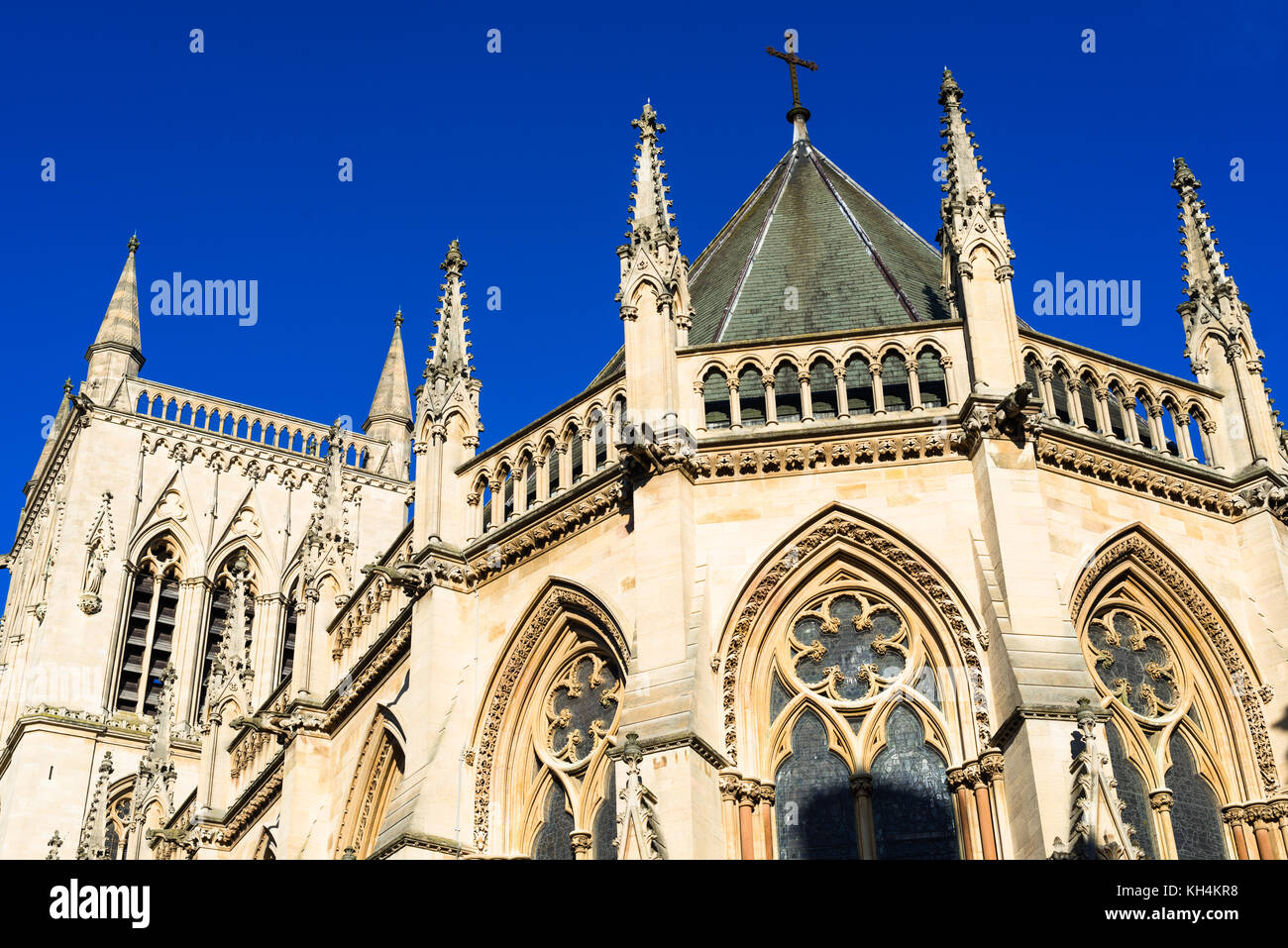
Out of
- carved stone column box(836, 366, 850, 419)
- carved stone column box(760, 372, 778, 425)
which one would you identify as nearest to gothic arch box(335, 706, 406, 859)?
carved stone column box(760, 372, 778, 425)

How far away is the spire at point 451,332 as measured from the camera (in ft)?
74.2

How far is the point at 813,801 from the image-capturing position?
17.4 metres

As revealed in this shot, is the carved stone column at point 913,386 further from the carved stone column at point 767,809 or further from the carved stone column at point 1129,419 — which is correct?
the carved stone column at point 767,809

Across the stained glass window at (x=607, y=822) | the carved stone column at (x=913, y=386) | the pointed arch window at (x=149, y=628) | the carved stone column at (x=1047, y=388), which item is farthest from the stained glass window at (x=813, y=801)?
the pointed arch window at (x=149, y=628)

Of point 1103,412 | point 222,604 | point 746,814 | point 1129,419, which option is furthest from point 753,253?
point 222,604

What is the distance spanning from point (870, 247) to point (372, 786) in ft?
33.2

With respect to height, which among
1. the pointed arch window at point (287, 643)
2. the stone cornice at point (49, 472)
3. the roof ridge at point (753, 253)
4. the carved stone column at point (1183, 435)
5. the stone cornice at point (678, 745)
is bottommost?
the stone cornice at point (678, 745)

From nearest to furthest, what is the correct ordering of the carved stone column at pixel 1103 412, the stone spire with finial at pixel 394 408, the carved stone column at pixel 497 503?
the carved stone column at pixel 1103 412 < the carved stone column at pixel 497 503 < the stone spire with finial at pixel 394 408

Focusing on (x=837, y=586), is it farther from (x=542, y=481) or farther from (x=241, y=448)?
(x=241, y=448)

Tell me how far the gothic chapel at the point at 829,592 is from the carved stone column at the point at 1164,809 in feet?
0.13

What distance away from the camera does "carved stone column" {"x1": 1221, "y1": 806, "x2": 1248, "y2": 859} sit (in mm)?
17797
